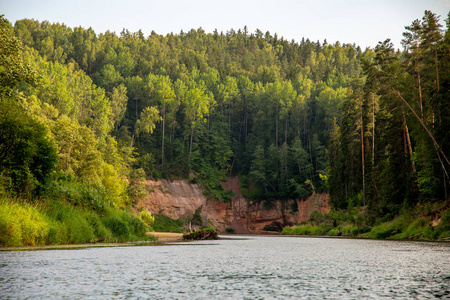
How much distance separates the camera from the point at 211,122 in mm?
Answer: 120625

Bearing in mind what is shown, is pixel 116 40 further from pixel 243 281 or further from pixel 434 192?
pixel 243 281

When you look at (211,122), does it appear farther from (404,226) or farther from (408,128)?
(404,226)

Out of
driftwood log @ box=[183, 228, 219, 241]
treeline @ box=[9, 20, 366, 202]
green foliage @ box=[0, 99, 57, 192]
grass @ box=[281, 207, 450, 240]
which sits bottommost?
driftwood log @ box=[183, 228, 219, 241]

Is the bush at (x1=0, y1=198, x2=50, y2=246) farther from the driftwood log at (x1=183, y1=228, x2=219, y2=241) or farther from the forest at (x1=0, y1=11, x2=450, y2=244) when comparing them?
the driftwood log at (x1=183, y1=228, x2=219, y2=241)

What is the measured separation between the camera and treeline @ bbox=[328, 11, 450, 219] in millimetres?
36906

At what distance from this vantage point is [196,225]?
8912 cm

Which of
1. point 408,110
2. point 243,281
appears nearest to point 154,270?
point 243,281

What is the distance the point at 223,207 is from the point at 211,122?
28.3 metres

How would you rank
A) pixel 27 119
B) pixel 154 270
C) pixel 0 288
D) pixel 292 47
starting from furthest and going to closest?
pixel 292 47 < pixel 27 119 < pixel 154 270 < pixel 0 288

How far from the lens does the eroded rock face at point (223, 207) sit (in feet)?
303

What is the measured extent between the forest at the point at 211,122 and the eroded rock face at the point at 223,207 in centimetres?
241

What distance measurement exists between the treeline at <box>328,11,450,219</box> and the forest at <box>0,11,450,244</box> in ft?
0.50

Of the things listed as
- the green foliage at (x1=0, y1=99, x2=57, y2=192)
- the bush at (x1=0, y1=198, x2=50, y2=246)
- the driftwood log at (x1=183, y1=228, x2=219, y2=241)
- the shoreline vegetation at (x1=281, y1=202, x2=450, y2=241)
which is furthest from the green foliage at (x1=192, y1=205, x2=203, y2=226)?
the bush at (x1=0, y1=198, x2=50, y2=246)

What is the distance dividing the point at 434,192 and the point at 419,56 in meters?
13.6
